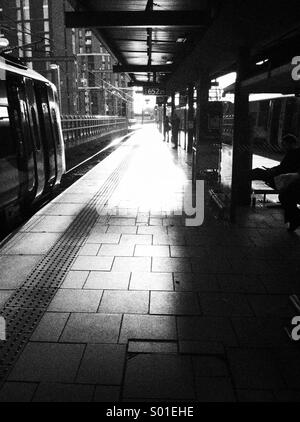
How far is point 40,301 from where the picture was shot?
3.91 meters

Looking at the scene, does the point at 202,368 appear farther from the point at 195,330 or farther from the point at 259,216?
the point at 259,216

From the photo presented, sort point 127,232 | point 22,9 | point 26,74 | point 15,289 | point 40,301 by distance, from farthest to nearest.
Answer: point 22,9, point 26,74, point 127,232, point 15,289, point 40,301

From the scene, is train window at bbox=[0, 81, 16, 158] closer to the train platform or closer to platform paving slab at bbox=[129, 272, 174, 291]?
the train platform

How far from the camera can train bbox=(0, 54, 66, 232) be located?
5.96m

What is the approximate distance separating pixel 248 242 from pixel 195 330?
8.24ft

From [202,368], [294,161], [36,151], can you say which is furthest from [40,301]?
[294,161]

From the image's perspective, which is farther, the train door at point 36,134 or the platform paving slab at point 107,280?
the train door at point 36,134

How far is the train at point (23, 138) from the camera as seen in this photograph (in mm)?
5965

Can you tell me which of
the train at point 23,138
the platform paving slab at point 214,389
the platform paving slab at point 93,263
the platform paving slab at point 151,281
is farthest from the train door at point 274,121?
the platform paving slab at point 214,389

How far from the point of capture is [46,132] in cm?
800

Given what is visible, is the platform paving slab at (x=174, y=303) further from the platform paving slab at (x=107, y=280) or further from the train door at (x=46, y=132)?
the train door at (x=46, y=132)

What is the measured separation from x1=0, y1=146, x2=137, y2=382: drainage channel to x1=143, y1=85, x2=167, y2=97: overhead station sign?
1653cm


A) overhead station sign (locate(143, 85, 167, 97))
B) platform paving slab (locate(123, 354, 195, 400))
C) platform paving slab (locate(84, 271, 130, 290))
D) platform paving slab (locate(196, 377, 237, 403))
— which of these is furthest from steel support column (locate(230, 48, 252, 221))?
overhead station sign (locate(143, 85, 167, 97))

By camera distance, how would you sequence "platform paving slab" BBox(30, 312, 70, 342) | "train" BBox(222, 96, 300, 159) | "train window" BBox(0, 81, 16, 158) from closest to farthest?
1. "platform paving slab" BBox(30, 312, 70, 342)
2. "train window" BBox(0, 81, 16, 158)
3. "train" BBox(222, 96, 300, 159)
